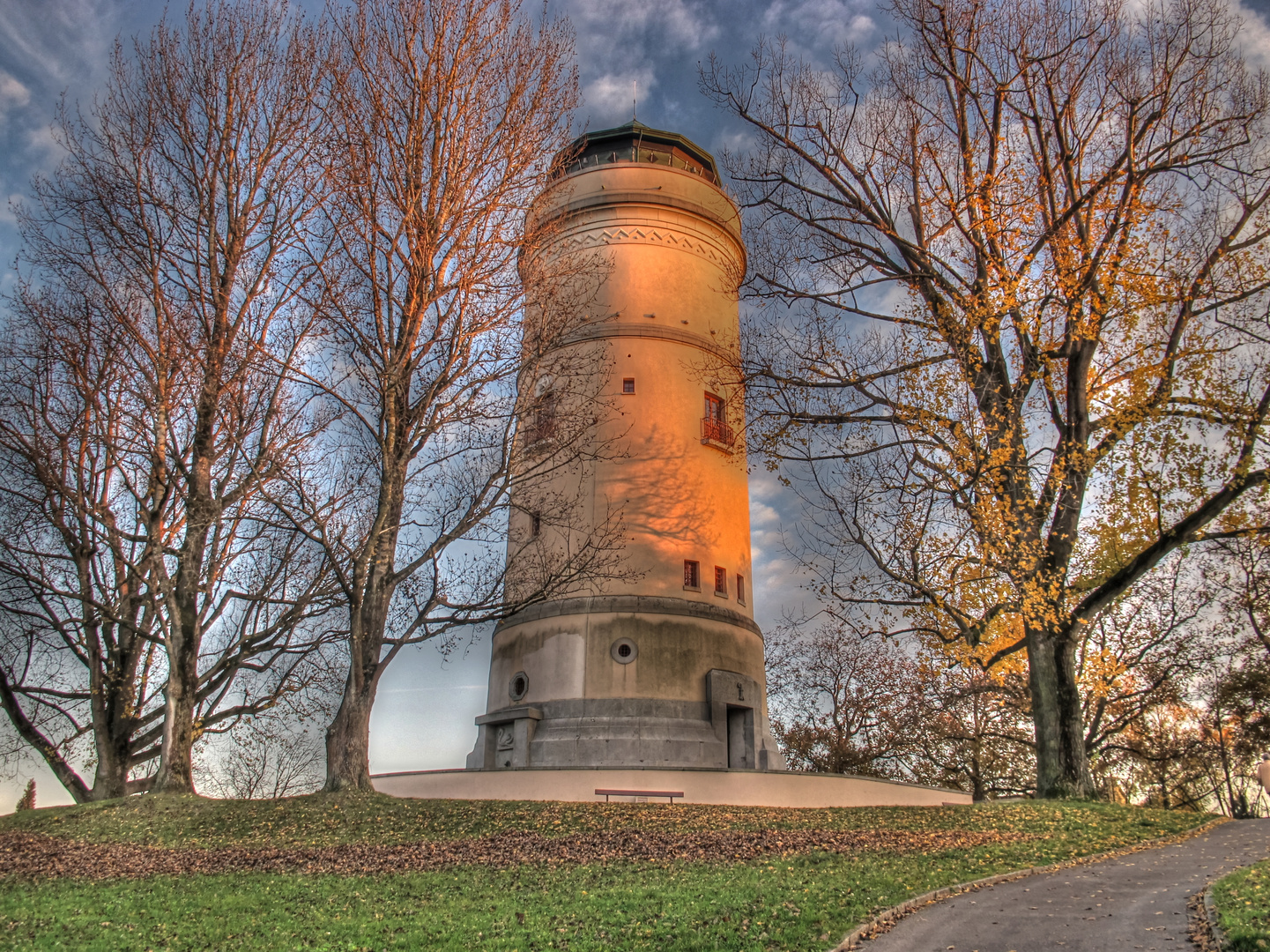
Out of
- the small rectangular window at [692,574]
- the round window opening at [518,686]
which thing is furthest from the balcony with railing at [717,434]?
the round window opening at [518,686]

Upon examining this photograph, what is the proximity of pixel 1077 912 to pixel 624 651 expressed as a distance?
12590mm

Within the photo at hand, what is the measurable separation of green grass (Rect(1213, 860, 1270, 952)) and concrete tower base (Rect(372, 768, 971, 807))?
872 cm

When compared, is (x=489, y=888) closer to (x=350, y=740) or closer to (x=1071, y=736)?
(x=350, y=740)

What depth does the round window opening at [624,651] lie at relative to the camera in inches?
783

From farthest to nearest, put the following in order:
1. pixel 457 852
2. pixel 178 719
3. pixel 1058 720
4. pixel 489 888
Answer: pixel 1058 720
pixel 178 719
pixel 457 852
pixel 489 888

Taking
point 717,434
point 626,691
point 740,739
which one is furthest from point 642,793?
point 717,434

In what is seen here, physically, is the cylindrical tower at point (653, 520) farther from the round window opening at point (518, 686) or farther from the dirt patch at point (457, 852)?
the dirt patch at point (457, 852)

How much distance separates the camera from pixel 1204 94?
1543 centimetres

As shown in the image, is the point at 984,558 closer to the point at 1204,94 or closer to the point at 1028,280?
the point at 1028,280

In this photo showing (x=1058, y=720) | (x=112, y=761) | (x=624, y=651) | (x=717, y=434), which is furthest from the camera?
(x=717, y=434)

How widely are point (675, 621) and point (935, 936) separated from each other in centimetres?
1313

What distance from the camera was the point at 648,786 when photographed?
1731cm

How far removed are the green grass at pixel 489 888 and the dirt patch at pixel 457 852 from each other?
0.37 m

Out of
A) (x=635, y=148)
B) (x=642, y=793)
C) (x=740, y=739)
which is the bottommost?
(x=642, y=793)
